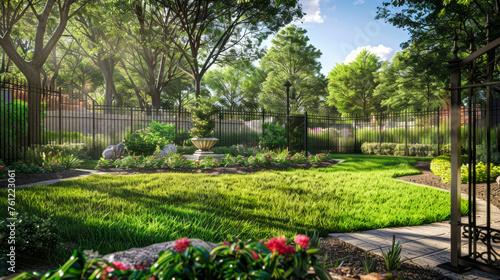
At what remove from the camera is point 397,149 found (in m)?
17.7

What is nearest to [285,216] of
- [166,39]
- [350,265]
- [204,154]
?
[350,265]

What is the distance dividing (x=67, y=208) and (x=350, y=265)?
3.88m

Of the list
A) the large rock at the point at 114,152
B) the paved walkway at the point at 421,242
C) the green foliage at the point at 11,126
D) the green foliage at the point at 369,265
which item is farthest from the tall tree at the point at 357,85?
the green foliage at the point at 369,265

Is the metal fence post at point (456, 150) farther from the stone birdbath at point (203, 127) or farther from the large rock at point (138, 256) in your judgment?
the stone birdbath at point (203, 127)

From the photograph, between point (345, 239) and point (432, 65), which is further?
point (432, 65)

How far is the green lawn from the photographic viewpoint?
325cm

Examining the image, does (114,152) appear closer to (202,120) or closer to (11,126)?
(11,126)

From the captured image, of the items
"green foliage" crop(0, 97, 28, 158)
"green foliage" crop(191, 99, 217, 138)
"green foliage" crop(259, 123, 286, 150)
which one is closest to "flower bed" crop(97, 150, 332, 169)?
"green foliage" crop(191, 99, 217, 138)

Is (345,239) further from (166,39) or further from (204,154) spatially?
(166,39)

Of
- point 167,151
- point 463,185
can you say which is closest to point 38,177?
point 167,151

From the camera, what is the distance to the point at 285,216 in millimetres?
4113

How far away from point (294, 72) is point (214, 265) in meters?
34.3

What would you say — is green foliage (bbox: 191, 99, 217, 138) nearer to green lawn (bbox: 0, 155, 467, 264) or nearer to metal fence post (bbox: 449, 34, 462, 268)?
green lawn (bbox: 0, 155, 467, 264)

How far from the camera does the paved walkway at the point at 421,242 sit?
8.80 feet
